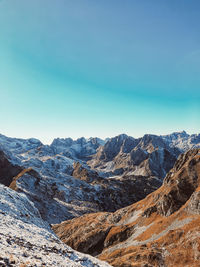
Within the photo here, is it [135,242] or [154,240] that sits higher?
[154,240]

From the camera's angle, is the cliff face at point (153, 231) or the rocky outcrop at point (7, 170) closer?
the cliff face at point (153, 231)

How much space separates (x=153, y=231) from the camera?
67.0 meters

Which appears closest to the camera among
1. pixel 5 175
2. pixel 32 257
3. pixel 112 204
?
pixel 32 257

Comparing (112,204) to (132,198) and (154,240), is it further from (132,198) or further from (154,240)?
(154,240)

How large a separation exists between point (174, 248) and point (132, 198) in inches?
5789

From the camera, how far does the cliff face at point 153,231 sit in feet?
161

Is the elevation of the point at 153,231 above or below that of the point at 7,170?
above

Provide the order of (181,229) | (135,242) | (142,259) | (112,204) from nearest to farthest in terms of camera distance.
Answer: (142,259), (181,229), (135,242), (112,204)

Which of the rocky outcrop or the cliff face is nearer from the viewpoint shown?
the cliff face

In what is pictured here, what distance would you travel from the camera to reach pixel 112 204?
17562 cm

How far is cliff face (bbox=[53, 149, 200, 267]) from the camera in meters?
49.1

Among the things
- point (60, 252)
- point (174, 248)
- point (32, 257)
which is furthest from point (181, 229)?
point (32, 257)

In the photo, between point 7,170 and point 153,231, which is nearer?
point 153,231

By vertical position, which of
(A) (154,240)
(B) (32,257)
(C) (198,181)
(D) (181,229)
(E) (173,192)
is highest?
(C) (198,181)
